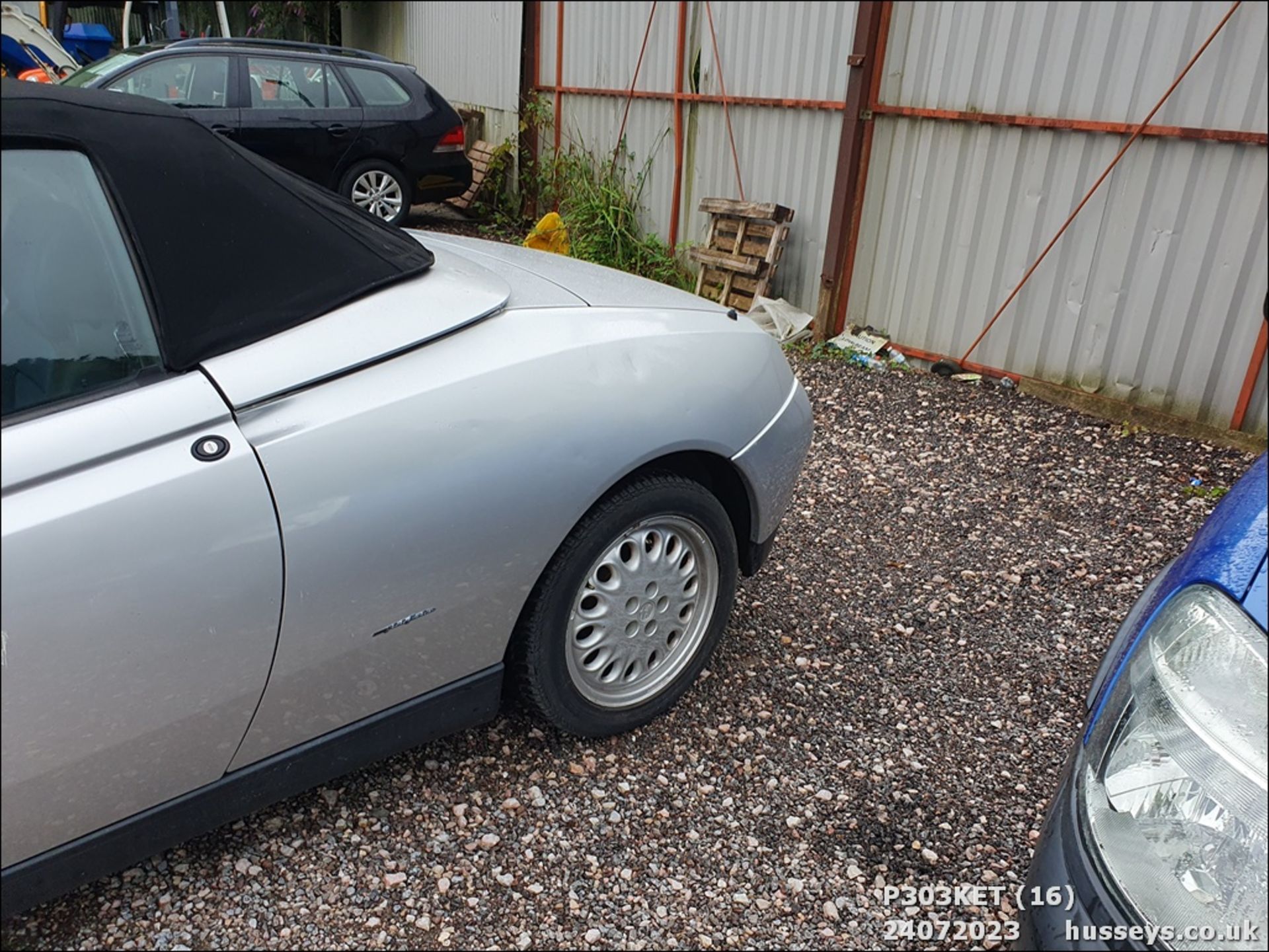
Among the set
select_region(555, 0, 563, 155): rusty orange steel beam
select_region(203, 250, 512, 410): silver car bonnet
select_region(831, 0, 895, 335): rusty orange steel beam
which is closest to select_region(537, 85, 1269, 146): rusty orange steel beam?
select_region(831, 0, 895, 335): rusty orange steel beam

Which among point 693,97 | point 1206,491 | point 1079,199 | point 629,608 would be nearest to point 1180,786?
point 629,608

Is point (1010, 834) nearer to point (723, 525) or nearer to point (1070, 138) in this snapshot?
point (723, 525)

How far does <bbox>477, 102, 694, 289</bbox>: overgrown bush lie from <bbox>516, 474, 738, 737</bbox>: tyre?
A: 192 inches

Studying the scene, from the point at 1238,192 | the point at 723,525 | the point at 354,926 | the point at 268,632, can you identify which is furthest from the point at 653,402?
the point at 1238,192

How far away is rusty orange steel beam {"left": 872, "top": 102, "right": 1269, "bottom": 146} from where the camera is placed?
4.58 metres

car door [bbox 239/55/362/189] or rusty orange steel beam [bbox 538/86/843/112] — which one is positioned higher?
rusty orange steel beam [bbox 538/86/843/112]

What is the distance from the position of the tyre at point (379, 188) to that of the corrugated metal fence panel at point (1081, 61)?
5058 mm

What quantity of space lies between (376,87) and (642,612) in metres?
7.97

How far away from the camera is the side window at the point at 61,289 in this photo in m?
1.60

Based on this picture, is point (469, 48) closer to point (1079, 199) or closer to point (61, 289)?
point (1079, 199)

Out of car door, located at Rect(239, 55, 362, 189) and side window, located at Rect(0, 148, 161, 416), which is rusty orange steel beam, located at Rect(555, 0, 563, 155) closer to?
car door, located at Rect(239, 55, 362, 189)

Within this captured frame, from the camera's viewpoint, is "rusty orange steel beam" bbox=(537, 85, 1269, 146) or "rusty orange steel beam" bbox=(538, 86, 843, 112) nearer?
"rusty orange steel beam" bbox=(537, 85, 1269, 146)

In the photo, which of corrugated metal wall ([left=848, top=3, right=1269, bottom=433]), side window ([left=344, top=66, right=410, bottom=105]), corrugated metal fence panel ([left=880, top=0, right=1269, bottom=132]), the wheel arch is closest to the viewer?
the wheel arch

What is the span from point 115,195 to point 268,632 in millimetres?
834
